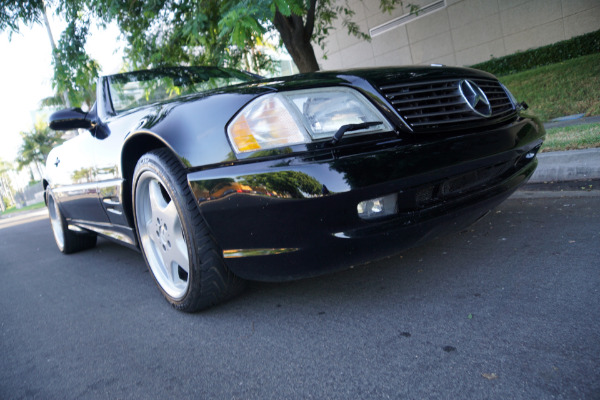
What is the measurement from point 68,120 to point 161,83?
2.52ft

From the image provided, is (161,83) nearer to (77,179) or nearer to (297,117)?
(77,179)

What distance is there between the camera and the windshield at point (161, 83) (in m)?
3.28

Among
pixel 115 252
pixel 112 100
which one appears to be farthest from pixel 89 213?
pixel 115 252

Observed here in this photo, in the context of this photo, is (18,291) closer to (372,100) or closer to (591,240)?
(372,100)

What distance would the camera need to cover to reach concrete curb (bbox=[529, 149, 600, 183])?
3.66 meters

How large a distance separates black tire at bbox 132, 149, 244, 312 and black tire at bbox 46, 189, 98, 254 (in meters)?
2.30

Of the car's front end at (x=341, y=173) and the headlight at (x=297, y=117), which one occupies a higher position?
the headlight at (x=297, y=117)

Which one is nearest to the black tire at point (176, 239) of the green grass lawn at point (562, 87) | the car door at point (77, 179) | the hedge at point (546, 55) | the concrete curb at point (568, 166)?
the car door at point (77, 179)

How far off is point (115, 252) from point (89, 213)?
3.92 feet

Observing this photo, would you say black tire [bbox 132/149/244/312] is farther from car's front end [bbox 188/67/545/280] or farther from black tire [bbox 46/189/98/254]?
black tire [bbox 46/189/98/254]

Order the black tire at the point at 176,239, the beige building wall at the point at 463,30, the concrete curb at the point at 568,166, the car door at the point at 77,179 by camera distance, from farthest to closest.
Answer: the beige building wall at the point at 463,30 → the concrete curb at the point at 568,166 → the car door at the point at 77,179 → the black tire at the point at 176,239

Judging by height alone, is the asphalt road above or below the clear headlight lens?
below

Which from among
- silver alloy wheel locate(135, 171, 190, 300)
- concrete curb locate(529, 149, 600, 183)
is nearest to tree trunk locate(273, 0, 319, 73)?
concrete curb locate(529, 149, 600, 183)

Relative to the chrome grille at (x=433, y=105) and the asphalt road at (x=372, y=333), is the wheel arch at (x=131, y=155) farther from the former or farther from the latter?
the chrome grille at (x=433, y=105)
